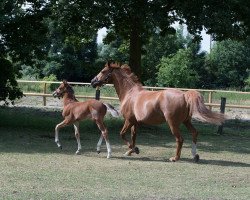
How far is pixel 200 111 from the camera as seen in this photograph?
36.7 feet

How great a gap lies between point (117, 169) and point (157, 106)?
209 cm

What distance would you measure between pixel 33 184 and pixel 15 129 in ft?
27.9

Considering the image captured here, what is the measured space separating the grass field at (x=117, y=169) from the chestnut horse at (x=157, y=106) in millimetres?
766

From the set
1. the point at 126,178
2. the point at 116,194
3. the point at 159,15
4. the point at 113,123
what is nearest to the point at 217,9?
the point at 159,15

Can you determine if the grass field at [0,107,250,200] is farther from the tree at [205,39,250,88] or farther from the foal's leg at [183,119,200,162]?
the tree at [205,39,250,88]

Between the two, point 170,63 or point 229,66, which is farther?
point 229,66

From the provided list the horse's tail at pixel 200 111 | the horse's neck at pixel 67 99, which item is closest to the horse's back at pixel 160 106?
the horse's tail at pixel 200 111

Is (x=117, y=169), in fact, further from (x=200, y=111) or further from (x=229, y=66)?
(x=229, y=66)

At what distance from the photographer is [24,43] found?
1611 cm

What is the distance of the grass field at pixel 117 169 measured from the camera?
816 centimetres

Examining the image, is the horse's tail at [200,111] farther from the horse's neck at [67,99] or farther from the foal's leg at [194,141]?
the horse's neck at [67,99]

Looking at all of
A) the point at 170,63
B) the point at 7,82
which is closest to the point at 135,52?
the point at 7,82

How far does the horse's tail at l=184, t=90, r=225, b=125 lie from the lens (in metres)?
11.1

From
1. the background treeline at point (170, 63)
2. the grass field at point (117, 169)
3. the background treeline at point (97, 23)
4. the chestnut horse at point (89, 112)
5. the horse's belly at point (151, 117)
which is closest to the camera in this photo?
the grass field at point (117, 169)
